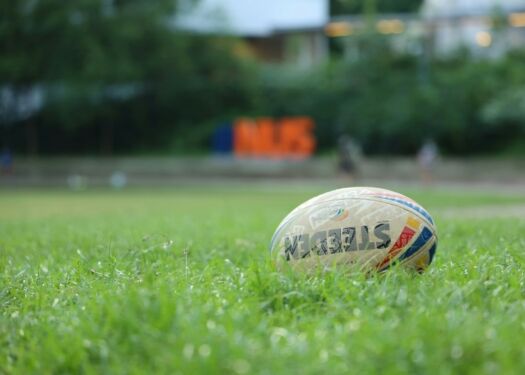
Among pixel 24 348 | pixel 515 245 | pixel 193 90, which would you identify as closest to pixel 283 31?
pixel 193 90

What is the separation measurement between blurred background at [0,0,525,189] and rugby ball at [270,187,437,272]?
91.6 feet

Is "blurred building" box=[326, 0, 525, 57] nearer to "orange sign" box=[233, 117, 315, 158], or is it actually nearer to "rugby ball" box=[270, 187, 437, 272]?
"orange sign" box=[233, 117, 315, 158]

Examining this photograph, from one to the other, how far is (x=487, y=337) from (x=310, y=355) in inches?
28.8

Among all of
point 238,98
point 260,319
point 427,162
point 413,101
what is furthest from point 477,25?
point 260,319

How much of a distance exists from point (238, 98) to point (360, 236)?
38.4m

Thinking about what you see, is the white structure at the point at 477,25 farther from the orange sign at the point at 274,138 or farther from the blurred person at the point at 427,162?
the orange sign at the point at 274,138

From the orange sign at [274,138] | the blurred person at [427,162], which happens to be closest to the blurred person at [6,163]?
the orange sign at [274,138]

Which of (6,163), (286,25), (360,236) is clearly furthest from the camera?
(286,25)

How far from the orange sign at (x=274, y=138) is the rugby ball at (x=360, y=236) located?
3411 centimetres

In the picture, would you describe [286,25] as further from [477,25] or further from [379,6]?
[477,25]

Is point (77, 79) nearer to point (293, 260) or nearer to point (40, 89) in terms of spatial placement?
point (40, 89)

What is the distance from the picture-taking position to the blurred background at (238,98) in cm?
3653

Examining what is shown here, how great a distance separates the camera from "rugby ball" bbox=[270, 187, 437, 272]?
4984 mm

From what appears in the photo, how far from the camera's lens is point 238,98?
43.0 m
